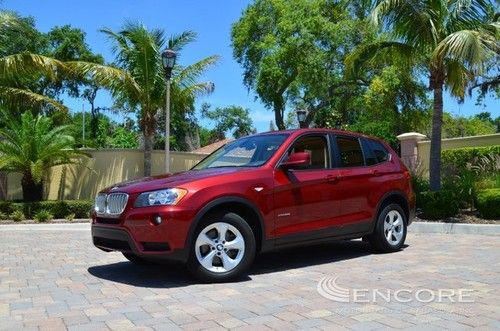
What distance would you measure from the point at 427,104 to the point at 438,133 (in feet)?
52.3

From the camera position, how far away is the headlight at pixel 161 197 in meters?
5.88

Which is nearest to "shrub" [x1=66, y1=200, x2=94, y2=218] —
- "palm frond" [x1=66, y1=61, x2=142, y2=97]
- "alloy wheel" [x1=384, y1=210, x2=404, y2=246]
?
"palm frond" [x1=66, y1=61, x2=142, y2=97]

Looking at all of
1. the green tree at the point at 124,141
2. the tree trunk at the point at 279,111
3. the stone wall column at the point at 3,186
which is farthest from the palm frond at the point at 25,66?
the green tree at the point at 124,141

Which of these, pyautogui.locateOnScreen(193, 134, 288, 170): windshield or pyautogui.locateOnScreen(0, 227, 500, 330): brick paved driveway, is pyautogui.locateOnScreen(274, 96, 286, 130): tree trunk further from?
pyautogui.locateOnScreen(193, 134, 288, 170): windshield

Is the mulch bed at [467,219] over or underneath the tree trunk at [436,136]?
underneath

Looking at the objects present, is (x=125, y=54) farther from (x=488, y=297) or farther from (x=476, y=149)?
(x=488, y=297)

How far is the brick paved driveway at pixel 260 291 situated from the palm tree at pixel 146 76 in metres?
10.5

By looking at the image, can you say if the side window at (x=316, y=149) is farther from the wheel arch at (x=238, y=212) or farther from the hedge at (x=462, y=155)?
the hedge at (x=462, y=155)

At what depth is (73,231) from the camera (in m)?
13.7

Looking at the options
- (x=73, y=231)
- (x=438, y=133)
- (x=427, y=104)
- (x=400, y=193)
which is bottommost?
(x=73, y=231)

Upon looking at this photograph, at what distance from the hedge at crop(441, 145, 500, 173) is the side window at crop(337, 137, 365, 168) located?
8.95 meters

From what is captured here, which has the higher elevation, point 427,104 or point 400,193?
point 427,104

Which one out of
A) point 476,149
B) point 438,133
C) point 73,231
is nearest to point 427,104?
point 476,149

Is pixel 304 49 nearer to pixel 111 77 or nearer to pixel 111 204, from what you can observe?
pixel 111 77
